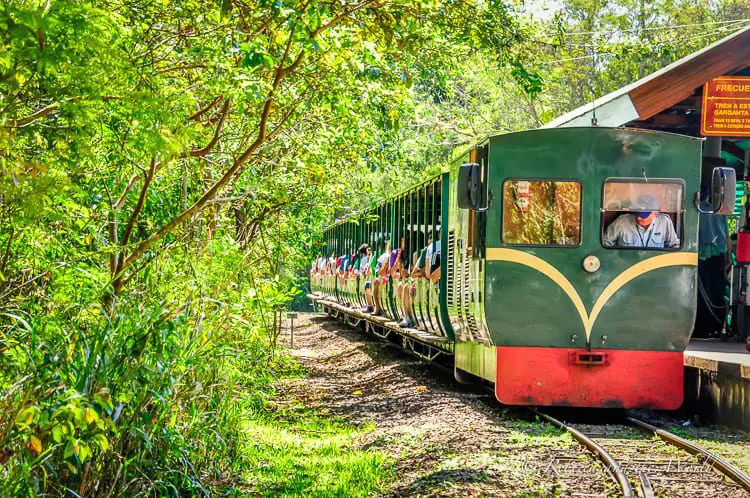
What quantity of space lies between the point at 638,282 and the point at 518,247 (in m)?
1.26

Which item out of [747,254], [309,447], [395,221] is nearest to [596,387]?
[309,447]

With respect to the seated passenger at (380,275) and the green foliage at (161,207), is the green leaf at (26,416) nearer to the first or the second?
the green foliage at (161,207)

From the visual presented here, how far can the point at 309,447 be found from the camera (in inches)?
396

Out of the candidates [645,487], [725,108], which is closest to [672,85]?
[725,108]

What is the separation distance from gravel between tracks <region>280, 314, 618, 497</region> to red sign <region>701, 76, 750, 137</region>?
185 inches

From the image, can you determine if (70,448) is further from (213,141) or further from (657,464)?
(657,464)

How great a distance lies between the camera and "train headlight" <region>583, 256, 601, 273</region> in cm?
1081

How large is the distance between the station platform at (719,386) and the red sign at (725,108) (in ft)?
9.58

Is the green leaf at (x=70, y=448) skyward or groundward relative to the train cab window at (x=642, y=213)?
groundward

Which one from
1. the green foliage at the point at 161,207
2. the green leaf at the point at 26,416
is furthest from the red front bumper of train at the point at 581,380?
the green leaf at the point at 26,416

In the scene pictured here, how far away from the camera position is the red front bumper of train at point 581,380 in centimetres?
1070

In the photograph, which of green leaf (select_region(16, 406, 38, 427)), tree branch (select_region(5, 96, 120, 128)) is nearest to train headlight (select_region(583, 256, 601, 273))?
tree branch (select_region(5, 96, 120, 128))

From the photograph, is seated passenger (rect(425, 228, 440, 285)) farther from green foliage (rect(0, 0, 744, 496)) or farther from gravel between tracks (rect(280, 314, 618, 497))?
green foliage (rect(0, 0, 744, 496))

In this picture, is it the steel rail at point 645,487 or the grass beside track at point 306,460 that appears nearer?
the steel rail at point 645,487
